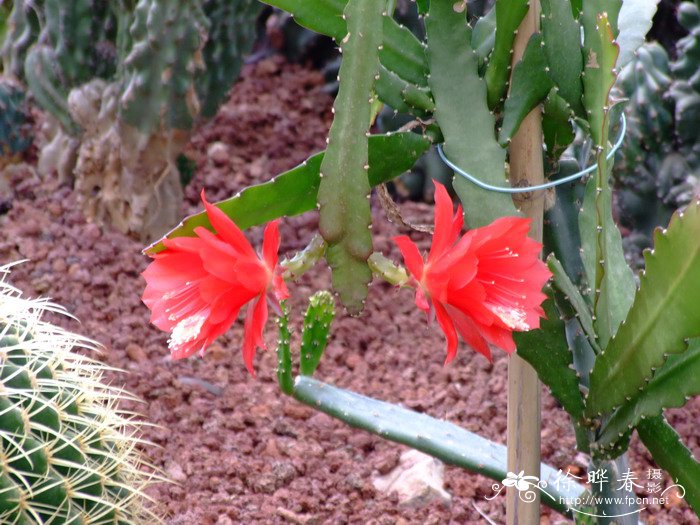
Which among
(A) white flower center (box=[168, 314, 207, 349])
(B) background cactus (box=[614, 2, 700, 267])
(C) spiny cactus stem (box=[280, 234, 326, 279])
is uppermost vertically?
(C) spiny cactus stem (box=[280, 234, 326, 279])

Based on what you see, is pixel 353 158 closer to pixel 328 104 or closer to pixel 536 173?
pixel 536 173

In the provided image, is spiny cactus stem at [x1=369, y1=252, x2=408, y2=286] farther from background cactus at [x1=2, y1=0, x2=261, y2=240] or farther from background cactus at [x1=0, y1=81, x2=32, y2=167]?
background cactus at [x1=0, y1=81, x2=32, y2=167]

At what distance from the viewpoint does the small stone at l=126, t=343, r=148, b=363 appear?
2125mm

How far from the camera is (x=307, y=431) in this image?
78.2 inches

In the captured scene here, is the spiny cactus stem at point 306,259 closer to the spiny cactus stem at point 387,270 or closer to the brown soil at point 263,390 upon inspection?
the spiny cactus stem at point 387,270

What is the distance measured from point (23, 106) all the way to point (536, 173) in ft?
6.77

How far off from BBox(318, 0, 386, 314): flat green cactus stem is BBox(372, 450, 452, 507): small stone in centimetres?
90

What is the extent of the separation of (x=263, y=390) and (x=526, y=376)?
3.33 feet

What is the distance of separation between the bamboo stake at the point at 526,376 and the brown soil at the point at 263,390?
55 cm

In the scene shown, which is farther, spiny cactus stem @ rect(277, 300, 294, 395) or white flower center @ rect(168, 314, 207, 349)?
spiny cactus stem @ rect(277, 300, 294, 395)

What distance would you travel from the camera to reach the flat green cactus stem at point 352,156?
954 mm

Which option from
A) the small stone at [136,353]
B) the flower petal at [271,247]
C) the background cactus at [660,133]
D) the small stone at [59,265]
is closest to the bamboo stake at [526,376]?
the flower petal at [271,247]

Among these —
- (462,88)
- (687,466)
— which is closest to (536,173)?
(462,88)

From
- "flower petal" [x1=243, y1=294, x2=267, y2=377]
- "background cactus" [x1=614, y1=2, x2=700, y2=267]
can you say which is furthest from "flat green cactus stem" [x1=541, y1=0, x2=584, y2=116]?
"background cactus" [x1=614, y1=2, x2=700, y2=267]
